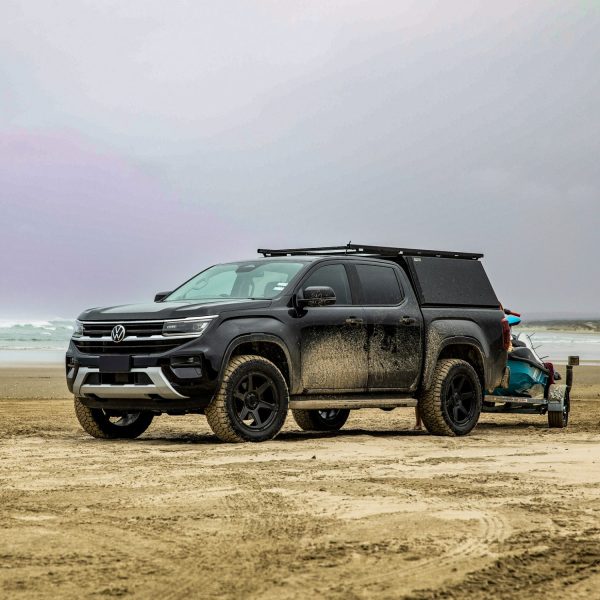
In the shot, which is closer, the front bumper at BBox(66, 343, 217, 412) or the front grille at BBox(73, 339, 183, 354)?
the front bumper at BBox(66, 343, 217, 412)

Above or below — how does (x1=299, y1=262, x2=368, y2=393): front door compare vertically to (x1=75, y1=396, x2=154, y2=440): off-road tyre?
above

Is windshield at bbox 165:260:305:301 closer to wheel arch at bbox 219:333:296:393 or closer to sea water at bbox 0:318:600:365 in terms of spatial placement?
wheel arch at bbox 219:333:296:393

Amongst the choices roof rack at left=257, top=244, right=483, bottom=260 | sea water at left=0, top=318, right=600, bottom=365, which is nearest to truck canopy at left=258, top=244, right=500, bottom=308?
roof rack at left=257, top=244, right=483, bottom=260

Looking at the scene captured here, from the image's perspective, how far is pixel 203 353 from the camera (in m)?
11.3

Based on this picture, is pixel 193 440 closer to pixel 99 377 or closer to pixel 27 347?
pixel 99 377

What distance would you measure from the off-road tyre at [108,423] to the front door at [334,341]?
1854mm

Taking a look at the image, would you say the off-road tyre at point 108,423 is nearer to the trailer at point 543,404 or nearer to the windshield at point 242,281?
the windshield at point 242,281

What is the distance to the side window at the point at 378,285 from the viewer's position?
42.6 ft

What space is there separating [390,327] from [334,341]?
0.80 metres

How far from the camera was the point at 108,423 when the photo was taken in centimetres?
1277

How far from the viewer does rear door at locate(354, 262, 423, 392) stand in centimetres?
1284

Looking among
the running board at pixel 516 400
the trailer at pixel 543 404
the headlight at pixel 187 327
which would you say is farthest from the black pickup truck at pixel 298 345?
the trailer at pixel 543 404

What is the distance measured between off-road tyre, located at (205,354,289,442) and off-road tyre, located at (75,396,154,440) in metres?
1.46

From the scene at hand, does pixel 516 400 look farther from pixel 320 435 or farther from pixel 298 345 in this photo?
pixel 298 345
